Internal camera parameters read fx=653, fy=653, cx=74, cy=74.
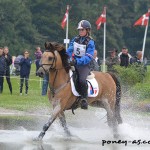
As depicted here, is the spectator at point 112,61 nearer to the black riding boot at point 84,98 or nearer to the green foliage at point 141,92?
the green foliage at point 141,92

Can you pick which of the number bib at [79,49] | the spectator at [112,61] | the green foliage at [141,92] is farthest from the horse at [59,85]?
the spectator at [112,61]

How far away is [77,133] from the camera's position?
48.9 feet

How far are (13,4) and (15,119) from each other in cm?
5884

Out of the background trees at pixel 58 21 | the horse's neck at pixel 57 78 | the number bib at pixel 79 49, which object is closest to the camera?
the horse's neck at pixel 57 78

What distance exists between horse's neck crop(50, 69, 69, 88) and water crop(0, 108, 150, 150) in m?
1.15

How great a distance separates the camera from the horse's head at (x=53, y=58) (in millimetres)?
13609

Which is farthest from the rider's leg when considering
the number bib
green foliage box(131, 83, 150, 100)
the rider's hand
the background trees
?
the background trees

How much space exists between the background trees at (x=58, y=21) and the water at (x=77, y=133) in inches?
2106

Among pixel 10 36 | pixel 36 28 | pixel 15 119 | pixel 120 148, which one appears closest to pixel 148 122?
pixel 15 119

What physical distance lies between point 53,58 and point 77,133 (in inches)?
81.3

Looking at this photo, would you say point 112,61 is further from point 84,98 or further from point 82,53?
point 82,53

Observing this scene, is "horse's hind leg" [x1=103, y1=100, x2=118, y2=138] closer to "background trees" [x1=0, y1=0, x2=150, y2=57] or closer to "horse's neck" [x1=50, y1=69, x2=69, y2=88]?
"horse's neck" [x1=50, y1=69, x2=69, y2=88]

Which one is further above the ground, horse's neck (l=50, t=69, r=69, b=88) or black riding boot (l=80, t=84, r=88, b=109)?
horse's neck (l=50, t=69, r=69, b=88)

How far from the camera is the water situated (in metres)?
12.8
